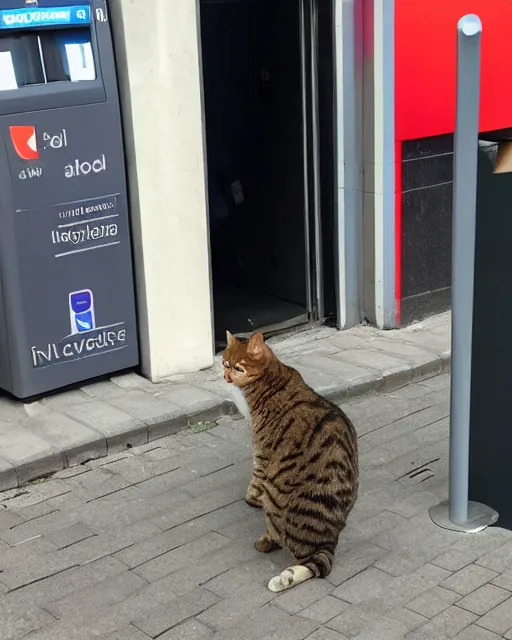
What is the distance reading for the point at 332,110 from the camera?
7.12 metres

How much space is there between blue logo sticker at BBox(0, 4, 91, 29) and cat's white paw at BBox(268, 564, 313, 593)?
3494mm

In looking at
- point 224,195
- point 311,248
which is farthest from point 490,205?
point 224,195

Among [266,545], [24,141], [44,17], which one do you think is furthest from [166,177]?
[266,545]

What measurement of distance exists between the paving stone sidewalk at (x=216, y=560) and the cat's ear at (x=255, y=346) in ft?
3.00

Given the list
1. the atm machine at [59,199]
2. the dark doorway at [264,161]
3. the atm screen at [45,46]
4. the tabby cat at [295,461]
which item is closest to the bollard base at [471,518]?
the tabby cat at [295,461]

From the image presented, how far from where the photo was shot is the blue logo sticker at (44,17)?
211 inches

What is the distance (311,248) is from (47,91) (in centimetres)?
271

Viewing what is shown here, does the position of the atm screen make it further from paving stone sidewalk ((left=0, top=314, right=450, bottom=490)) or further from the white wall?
paving stone sidewalk ((left=0, top=314, right=450, bottom=490))

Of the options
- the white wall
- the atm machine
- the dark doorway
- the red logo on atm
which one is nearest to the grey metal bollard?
the white wall

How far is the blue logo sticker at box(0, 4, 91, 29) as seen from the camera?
17.6 feet

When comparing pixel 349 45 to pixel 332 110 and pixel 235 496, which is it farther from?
pixel 235 496

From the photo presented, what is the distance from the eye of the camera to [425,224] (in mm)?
7531

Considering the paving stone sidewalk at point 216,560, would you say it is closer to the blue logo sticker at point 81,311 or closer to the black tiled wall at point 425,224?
the blue logo sticker at point 81,311

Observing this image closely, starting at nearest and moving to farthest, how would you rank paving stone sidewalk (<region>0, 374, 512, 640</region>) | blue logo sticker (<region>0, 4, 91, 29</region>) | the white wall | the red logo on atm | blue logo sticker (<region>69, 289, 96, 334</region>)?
paving stone sidewalk (<region>0, 374, 512, 640</region>), blue logo sticker (<region>0, 4, 91, 29</region>), the red logo on atm, the white wall, blue logo sticker (<region>69, 289, 96, 334</region>)
